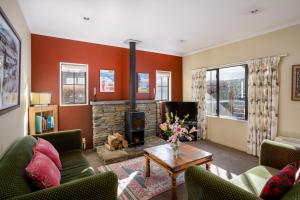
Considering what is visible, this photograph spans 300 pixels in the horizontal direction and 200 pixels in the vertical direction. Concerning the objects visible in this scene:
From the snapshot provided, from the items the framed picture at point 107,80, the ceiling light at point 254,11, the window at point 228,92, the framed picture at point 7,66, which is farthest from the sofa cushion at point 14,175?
the window at point 228,92

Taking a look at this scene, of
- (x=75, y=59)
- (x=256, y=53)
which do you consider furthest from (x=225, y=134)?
(x=75, y=59)

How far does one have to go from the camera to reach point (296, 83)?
9.78 ft

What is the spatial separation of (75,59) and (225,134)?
4316 millimetres

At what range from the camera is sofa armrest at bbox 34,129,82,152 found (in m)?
2.52

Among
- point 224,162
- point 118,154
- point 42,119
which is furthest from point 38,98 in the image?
point 224,162

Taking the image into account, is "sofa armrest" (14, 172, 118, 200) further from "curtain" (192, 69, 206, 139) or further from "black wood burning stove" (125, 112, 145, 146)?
"curtain" (192, 69, 206, 139)

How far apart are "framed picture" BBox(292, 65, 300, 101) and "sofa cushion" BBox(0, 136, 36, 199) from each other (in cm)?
416

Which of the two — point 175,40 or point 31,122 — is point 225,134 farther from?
point 31,122

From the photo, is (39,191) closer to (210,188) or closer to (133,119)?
(210,188)

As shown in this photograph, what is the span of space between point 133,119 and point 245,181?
273 centimetres

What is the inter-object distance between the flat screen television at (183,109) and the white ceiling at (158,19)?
1792mm

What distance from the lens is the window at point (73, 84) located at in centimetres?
379

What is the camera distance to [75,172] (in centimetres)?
194

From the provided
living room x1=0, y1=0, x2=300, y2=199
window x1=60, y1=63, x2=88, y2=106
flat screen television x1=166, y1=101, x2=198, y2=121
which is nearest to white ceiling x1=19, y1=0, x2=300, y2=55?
living room x1=0, y1=0, x2=300, y2=199
